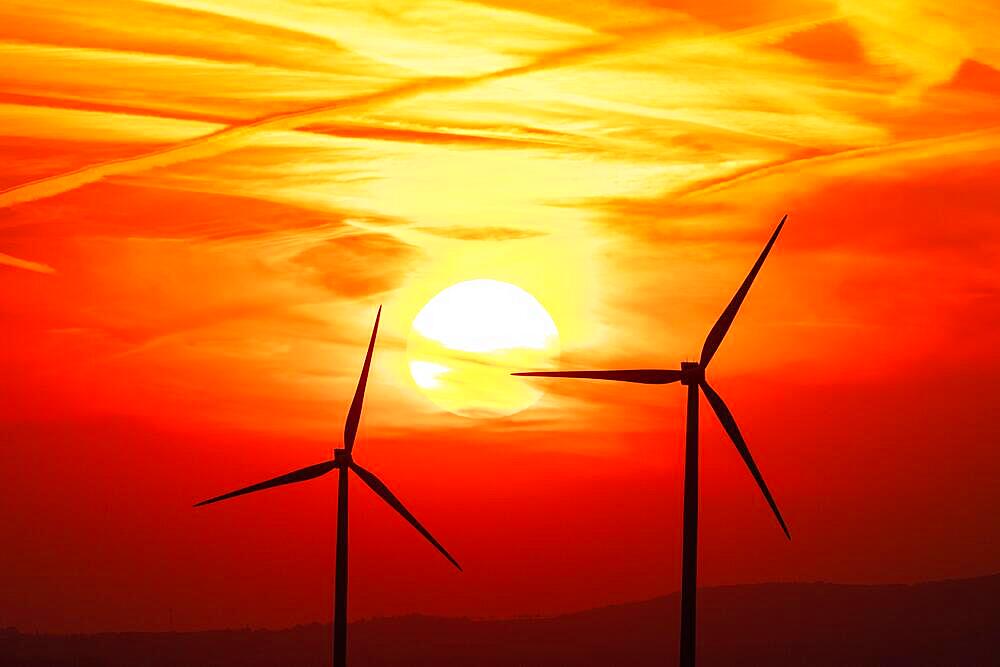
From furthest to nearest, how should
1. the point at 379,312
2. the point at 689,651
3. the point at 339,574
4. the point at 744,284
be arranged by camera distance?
the point at 379,312 → the point at 339,574 → the point at 744,284 → the point at 689,651

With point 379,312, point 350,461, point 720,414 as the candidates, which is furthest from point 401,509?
point 720,414

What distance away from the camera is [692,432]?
6197 centimetres

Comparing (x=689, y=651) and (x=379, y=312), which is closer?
(x=689, y=651)

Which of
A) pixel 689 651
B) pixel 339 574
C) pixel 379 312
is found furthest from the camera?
pixel 379 312

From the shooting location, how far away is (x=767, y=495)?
5891cm

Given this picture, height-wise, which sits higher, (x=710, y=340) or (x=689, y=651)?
(x=710, y=340)

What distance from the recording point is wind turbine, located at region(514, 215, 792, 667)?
192 feet

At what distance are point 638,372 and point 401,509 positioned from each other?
41.8 feet

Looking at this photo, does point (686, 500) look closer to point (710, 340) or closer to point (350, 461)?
point (710, 340)

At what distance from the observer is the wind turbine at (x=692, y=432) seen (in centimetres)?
5853

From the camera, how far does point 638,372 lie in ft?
213

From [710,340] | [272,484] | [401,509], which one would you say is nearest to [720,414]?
[710,340]

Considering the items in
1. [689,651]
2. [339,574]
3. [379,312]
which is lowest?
[689,651]

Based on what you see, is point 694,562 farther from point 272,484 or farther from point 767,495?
point 272,484
